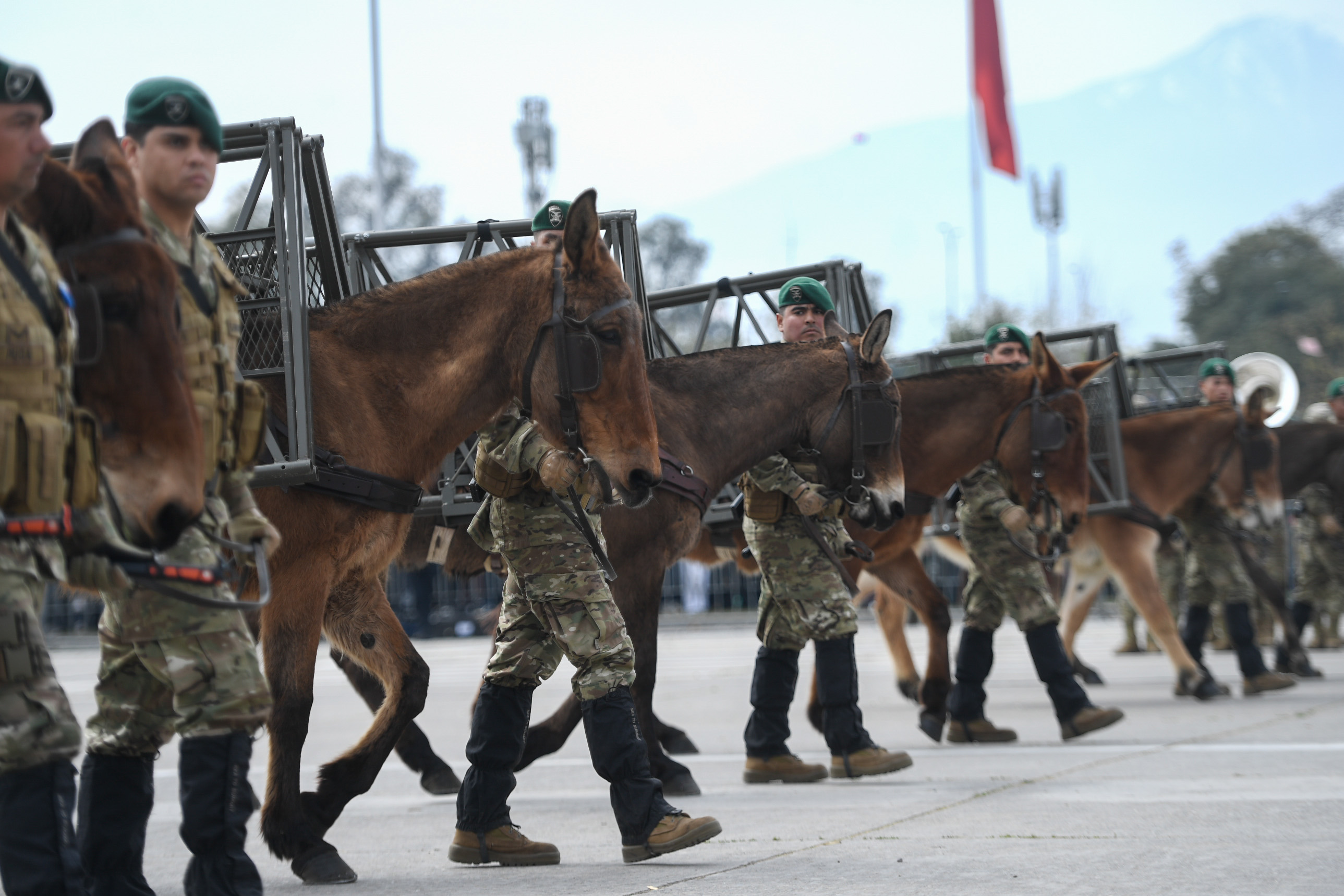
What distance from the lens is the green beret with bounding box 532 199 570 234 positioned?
6617 millimetres

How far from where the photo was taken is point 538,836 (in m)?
6.41

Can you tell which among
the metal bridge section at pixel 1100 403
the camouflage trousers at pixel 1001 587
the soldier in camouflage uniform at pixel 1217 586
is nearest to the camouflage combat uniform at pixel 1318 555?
the soldier in camouflage uniform at pixel 1217 586

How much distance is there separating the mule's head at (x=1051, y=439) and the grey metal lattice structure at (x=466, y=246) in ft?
8.44

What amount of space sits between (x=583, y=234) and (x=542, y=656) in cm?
157

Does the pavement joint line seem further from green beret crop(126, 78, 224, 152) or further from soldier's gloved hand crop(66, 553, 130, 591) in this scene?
green beret crop(126, 78, 224, 152)

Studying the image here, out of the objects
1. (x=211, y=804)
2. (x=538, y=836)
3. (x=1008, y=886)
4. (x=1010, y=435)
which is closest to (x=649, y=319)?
(x=1010, y=435)

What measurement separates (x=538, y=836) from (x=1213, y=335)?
4921 centimetres

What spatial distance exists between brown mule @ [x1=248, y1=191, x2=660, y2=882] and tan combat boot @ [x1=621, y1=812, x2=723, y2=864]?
1070 mm

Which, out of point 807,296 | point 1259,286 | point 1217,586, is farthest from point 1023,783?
point 1259,286

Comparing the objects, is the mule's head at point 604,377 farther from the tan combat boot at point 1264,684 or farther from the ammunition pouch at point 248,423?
the tan combat boot at point 1264,684

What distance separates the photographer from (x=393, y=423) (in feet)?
18.0

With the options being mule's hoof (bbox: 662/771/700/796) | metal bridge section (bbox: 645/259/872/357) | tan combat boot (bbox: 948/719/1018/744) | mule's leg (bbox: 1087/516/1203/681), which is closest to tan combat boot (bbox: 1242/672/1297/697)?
mule's leg (bbox: 1087/516/1203/681)

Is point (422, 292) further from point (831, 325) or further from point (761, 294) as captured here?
point (761, 294)

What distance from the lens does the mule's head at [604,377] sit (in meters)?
5.31
